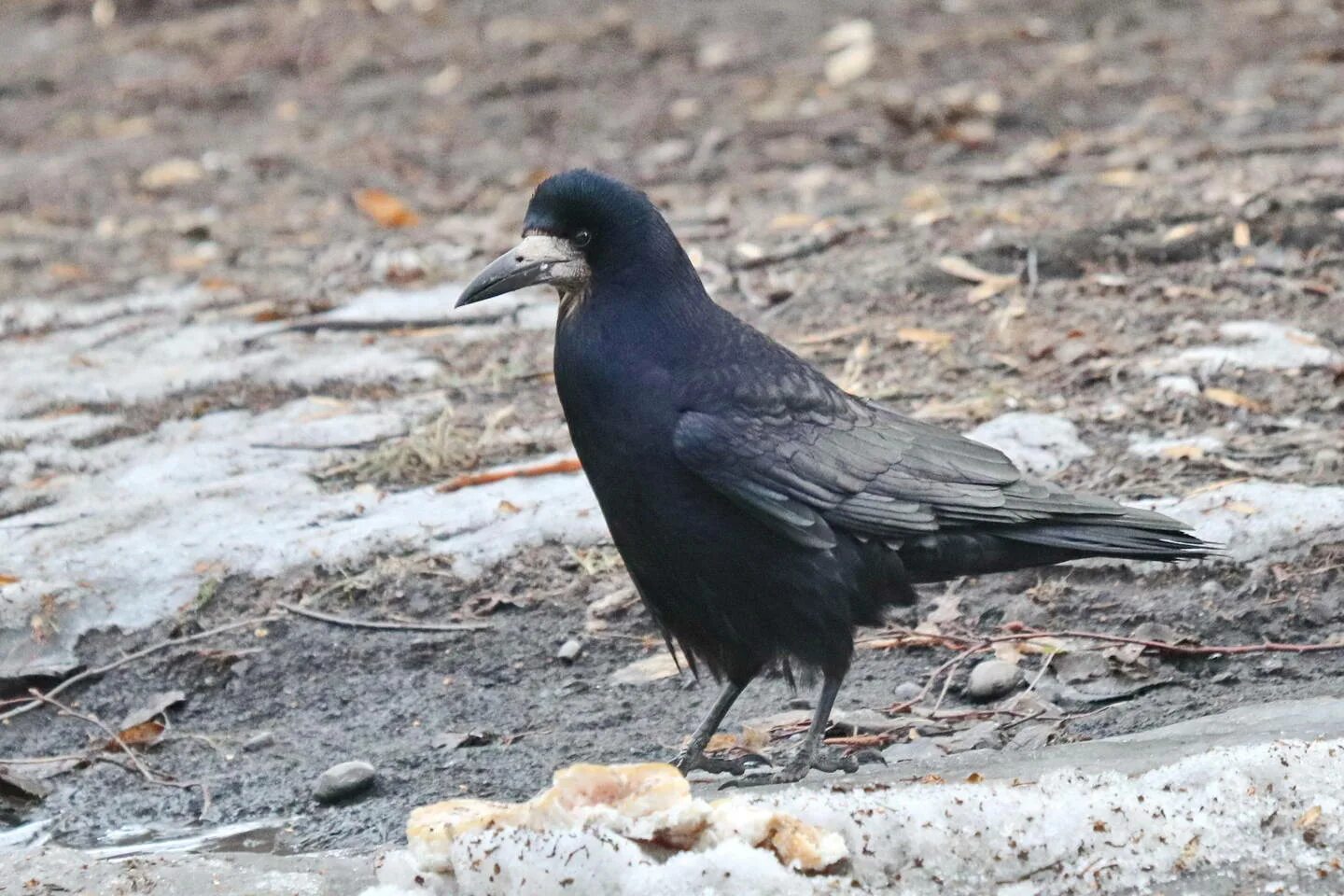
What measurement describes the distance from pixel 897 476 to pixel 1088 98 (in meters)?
5.96

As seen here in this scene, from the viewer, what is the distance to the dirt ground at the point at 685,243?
4336 mm

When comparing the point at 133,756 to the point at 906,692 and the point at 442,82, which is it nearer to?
the point at 906,692

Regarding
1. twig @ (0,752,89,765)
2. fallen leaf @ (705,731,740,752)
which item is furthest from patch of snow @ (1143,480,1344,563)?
Result: twig @ (0,752,89,765)

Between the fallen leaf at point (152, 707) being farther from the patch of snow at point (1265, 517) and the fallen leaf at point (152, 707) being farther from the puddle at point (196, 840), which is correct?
the patch of snow at point (1265, 517)

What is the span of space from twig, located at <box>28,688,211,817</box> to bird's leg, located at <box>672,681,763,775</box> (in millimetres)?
1083

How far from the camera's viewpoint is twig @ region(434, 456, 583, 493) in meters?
5.37

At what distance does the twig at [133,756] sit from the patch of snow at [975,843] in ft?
4.46

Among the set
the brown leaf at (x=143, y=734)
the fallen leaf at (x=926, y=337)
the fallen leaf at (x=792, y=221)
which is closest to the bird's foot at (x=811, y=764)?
the brown leaf at (x=143, y=734)

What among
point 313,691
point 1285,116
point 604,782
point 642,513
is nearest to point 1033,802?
point 604,782

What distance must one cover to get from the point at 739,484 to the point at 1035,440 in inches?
69.6

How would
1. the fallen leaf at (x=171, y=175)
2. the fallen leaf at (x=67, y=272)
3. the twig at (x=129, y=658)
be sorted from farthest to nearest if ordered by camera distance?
the fallen leaf at (x=171, y=175)
the fallen leaf at (x=67, y=272)
the twig at (x=129, y=658)

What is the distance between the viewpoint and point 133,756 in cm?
429

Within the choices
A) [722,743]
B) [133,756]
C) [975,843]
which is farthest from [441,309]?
[975,843]

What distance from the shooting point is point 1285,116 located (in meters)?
8.48
